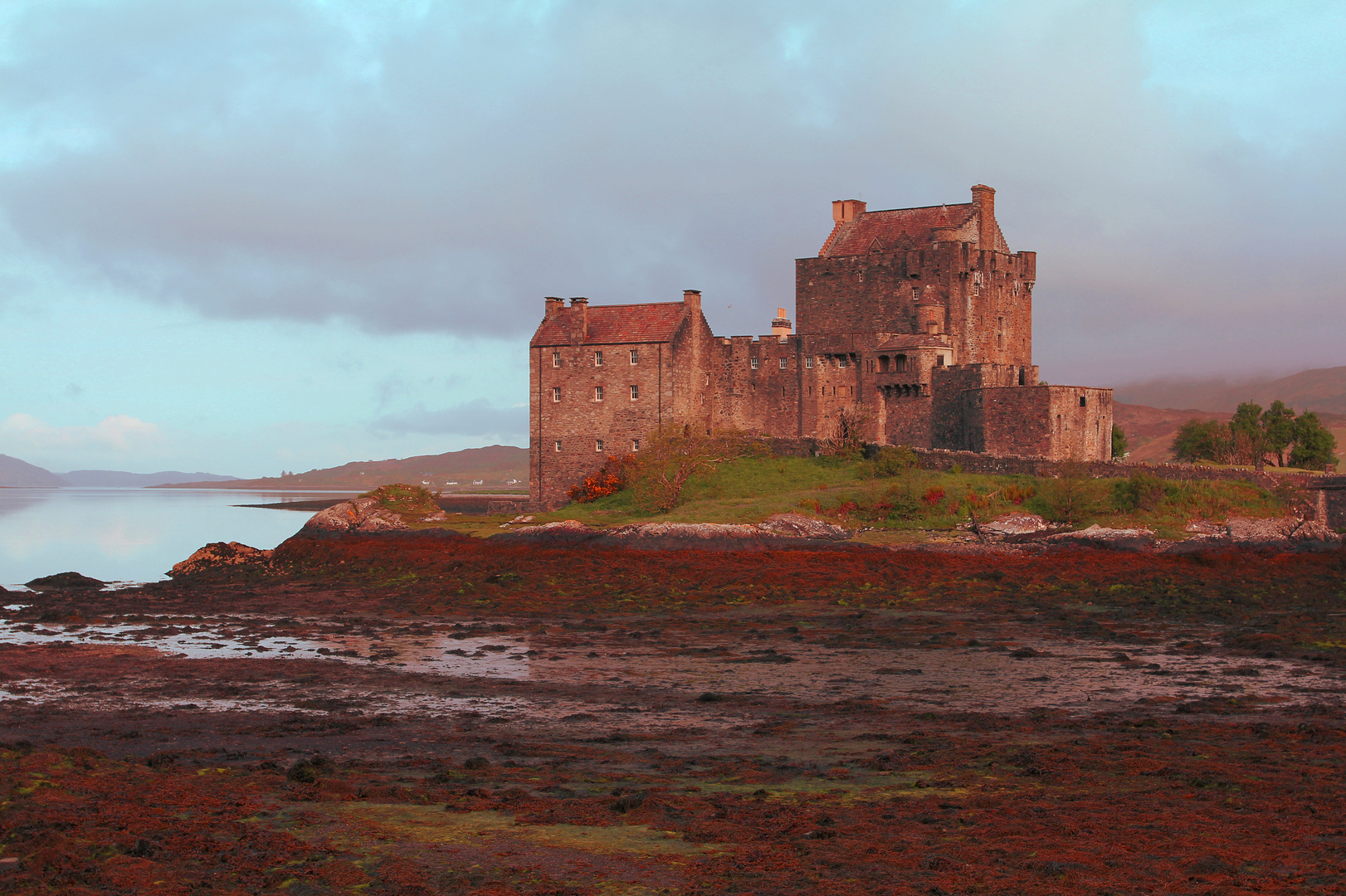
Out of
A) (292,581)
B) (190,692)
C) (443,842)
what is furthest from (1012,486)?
(443,842)

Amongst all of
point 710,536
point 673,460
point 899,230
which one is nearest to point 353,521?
point 673,460

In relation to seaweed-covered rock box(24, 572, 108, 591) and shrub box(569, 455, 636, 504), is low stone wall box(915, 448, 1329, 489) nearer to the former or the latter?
shrub box(569, 455, 636, 504)

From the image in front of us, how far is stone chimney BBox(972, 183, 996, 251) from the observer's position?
61125 millimetres

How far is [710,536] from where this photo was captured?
128 ft

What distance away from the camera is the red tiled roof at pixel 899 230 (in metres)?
61.0

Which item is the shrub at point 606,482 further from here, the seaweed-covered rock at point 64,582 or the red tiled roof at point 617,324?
the seaweed-covered rock at point 64,582

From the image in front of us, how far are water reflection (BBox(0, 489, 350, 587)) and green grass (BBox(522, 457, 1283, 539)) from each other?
18.1 metres

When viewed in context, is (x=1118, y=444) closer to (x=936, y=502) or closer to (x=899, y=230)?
(x=899, y=230)

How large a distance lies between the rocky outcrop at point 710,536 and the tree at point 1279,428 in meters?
41.5

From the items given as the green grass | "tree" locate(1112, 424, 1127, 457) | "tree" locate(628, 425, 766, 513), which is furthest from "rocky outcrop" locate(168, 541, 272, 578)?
"tree" locate(1112, 424, 1127, 457)

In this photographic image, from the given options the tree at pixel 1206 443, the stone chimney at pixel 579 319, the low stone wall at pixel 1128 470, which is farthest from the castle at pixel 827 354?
the tree at pixel 1206 443

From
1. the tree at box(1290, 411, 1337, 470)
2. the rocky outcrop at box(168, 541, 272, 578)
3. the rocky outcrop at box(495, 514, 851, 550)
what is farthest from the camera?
the tree at box(1290, 411, 1337, 470)

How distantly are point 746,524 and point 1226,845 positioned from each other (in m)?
32.2

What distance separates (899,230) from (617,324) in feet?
54.8
